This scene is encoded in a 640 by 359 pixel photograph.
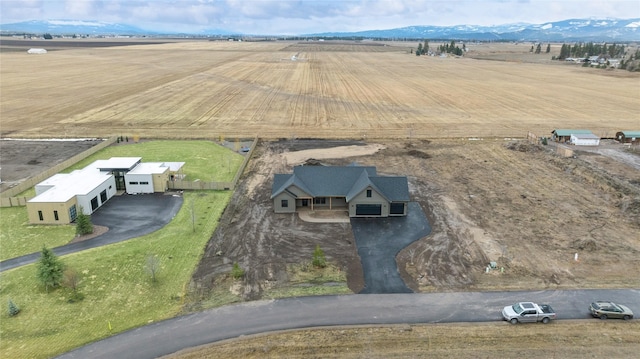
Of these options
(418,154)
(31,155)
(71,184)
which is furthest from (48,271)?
(418,154)

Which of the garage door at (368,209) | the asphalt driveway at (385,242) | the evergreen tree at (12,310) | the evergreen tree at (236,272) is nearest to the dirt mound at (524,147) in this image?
the asphalt driveway at (385,242)

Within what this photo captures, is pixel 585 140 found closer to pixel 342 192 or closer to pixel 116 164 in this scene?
pixel 342 192

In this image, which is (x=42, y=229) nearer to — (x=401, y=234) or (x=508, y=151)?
(x=401, y=234)

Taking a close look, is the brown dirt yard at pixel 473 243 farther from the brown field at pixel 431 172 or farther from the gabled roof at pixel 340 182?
the gabled roof at pixel 340 182

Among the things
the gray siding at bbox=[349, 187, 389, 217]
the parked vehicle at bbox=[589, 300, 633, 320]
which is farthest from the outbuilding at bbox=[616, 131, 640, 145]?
the parked vehicle at bbox=[589, 300, 633, 320]

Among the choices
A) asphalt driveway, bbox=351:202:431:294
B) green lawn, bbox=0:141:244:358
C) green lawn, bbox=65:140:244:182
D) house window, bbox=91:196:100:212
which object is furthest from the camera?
green lawn, bbox=65:140:244:182

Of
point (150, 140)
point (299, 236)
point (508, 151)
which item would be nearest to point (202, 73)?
point (150, 140)

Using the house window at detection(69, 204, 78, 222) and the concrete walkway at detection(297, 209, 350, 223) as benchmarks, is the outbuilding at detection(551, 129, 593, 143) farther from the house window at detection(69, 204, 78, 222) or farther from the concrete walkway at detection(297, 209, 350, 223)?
the house window at detection(69, 204, 78, 222)
